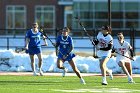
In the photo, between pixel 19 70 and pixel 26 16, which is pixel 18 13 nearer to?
pixel 26 16

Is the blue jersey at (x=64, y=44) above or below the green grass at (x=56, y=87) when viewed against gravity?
above

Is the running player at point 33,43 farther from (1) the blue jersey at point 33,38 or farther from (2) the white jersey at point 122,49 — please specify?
(2) the white jersey at point 122,49

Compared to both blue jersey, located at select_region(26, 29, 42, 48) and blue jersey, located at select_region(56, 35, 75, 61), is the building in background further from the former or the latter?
blue jersey, located at select_region(56, 35, 75, 61)

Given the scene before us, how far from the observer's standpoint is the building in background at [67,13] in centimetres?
5209

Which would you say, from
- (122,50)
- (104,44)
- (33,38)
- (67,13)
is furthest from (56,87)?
(67,13)

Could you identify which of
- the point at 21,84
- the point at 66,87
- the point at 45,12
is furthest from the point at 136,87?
the point at 45,12

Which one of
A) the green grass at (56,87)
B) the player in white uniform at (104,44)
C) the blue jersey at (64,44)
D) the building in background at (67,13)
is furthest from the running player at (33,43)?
the building in background at (67,13)

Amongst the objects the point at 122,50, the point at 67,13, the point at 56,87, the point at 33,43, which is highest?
the point at 67,13

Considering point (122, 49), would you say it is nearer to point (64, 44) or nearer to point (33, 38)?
point (64, 44)

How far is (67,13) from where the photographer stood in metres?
55.1

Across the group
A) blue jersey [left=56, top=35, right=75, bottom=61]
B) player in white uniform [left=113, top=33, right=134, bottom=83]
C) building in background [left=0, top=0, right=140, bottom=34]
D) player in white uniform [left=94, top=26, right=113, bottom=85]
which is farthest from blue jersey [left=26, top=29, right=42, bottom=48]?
Answer: building in background [left=0, top=0, right=140, bottom=34]

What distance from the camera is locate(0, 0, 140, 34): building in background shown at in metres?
52.1

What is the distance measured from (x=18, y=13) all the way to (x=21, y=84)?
3853 centimetres

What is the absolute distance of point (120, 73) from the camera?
24500mm
